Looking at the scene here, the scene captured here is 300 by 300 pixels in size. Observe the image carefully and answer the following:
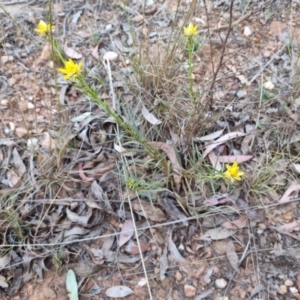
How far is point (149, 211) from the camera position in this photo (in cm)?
142

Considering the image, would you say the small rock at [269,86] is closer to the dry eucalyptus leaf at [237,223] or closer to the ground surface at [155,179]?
the ground surface at [155,179]

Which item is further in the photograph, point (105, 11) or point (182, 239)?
point (105, 11)

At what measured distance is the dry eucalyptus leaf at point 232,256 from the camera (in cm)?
133

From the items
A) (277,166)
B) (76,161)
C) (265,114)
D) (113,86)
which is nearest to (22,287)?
(76,161)

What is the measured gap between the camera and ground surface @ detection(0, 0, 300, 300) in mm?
1341

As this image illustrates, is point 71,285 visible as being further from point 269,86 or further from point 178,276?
point 269,86

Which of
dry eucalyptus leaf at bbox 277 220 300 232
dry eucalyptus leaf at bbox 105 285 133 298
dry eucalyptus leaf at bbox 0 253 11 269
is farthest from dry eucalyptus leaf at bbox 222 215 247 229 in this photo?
dry eucalyptus leaf at bbox 0 253 11 269

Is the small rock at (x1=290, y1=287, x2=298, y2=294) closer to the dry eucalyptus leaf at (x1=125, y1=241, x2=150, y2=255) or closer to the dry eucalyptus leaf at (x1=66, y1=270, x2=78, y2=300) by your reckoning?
the dry eucalyptus leaf at (x1=125, y1=241, x2=150, y2=255)

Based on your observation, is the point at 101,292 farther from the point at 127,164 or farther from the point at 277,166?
the point at 277,166

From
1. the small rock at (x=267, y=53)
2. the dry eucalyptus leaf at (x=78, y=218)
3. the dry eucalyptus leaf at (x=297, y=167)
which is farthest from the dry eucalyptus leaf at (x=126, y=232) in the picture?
the small rock at (x=267, y=53)

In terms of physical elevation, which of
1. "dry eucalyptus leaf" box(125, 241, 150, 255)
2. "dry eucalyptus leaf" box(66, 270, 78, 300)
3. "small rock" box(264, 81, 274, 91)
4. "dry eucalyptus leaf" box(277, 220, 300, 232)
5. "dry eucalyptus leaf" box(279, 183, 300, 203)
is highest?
"small rock" box(264, 81, 274, 91)

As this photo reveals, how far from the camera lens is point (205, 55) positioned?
1.79 metres

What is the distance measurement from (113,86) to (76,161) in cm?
35

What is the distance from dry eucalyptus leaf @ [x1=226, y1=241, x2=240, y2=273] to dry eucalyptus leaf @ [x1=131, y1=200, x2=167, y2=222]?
0.21 m
